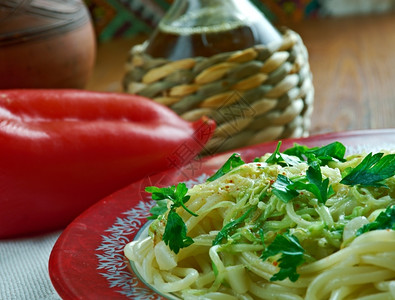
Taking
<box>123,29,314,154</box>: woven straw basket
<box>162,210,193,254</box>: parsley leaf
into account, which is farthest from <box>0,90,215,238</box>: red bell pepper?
<box>162,210,193,254</box>: parsley leaf

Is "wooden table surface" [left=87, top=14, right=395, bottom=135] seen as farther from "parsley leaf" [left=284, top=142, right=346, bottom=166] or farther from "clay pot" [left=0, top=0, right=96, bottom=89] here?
"parsley leaf" [left=284, top=142, right=346, bottom=166]

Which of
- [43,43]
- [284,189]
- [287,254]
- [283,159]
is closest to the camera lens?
[287,254]

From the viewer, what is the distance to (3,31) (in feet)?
5.76

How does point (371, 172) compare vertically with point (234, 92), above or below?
above

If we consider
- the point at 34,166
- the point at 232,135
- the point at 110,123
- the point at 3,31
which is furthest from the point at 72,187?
the point at 3,31

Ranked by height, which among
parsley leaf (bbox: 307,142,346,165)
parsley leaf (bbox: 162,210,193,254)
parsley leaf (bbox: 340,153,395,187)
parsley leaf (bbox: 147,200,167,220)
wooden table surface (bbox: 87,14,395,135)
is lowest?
wooden table surface (bbox: 87,14,395,135)

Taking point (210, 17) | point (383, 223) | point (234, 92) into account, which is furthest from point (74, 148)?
point (383, 223)

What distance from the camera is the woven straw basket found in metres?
1.70

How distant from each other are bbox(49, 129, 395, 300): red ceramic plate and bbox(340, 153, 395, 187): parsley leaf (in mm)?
337

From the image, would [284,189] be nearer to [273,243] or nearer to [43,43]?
[273,243]

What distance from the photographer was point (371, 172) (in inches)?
38.3

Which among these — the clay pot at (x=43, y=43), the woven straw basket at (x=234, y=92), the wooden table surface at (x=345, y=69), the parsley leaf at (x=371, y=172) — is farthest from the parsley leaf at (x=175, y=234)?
the wooden table surface at (x=345, y=69)

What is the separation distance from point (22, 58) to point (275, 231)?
110cm

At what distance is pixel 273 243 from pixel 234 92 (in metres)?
0.88
